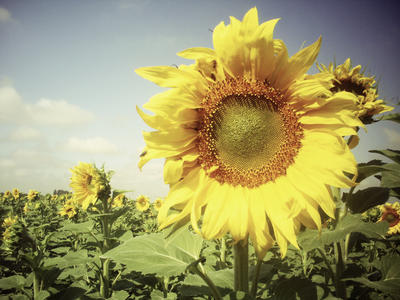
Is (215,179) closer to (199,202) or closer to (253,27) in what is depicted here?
(199,202)

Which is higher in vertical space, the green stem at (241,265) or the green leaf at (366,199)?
the green leaf at (366,199)

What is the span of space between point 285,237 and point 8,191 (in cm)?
1963

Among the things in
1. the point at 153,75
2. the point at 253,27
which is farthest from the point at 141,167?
the point at 253,27

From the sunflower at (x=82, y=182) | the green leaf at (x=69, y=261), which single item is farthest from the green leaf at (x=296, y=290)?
the sunflower at (x=82, y=182)

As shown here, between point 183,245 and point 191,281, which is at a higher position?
point 183,245

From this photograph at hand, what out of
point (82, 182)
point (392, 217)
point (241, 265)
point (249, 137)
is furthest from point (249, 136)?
point (392, 217)

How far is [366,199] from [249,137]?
1.18m

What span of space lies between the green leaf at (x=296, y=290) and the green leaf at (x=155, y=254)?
60 centimetres

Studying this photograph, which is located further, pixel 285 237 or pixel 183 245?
pixel 183 245

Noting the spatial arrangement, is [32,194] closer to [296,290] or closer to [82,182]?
[82,182]

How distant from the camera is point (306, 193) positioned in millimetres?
1216

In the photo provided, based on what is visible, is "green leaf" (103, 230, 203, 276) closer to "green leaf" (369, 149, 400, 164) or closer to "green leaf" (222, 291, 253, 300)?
"green leaf" (222, 291, 253, 300)

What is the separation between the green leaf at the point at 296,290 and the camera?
4.94 feet

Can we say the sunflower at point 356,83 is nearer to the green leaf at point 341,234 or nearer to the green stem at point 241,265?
the green leaf at point 341,234
